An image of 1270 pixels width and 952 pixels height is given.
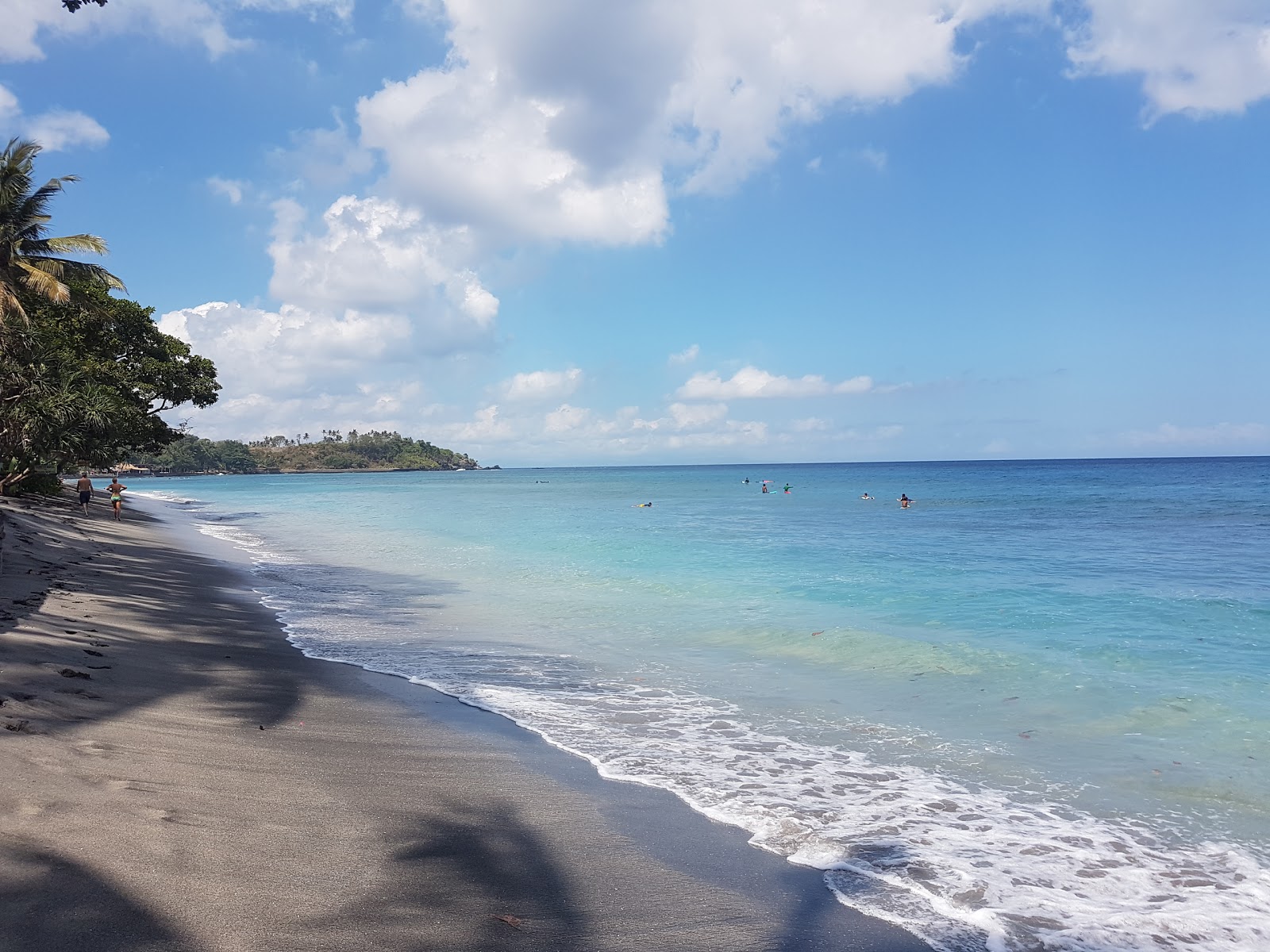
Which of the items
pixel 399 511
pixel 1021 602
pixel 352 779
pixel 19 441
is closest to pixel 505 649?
pixel 352 779

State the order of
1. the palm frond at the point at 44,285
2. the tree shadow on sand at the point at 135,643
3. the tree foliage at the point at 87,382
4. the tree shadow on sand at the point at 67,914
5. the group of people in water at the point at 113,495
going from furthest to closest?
the group of people in water at the point at 113,495 → the palm frond at the point at 44,285 → the tree foliage at the point at 87,382 → the tree shadow on sand at the point at 135,643 → the tree shadow on sand at the point at 67,914

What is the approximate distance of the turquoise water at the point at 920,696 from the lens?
4551 mm

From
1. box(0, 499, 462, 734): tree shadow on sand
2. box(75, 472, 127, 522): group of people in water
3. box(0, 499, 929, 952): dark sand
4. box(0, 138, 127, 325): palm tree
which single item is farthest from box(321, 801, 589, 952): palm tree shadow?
box(75, 472, 127, 522): group of people in water

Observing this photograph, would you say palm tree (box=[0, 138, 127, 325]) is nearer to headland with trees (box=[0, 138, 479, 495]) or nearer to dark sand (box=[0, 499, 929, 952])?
headland with trees (box=[0, 138, 479, 495])

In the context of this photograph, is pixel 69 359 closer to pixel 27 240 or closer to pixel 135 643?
pixel 27 240

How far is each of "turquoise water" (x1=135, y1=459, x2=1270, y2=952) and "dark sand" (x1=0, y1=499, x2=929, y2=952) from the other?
589 mm

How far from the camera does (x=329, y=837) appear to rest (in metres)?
4.42

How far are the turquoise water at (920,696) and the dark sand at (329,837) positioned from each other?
0.59m

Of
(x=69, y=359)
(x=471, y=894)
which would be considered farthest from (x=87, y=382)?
(x=471, y=894)

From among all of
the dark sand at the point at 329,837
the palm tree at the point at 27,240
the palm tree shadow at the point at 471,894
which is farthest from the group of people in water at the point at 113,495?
the palm tree shadow at the point at 471,894

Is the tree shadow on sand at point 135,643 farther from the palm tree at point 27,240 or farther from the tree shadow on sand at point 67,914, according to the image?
the palm tree at point 27,240

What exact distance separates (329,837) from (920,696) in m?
6.72

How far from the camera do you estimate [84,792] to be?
14.5 ft

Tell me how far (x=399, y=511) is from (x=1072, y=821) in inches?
1893
